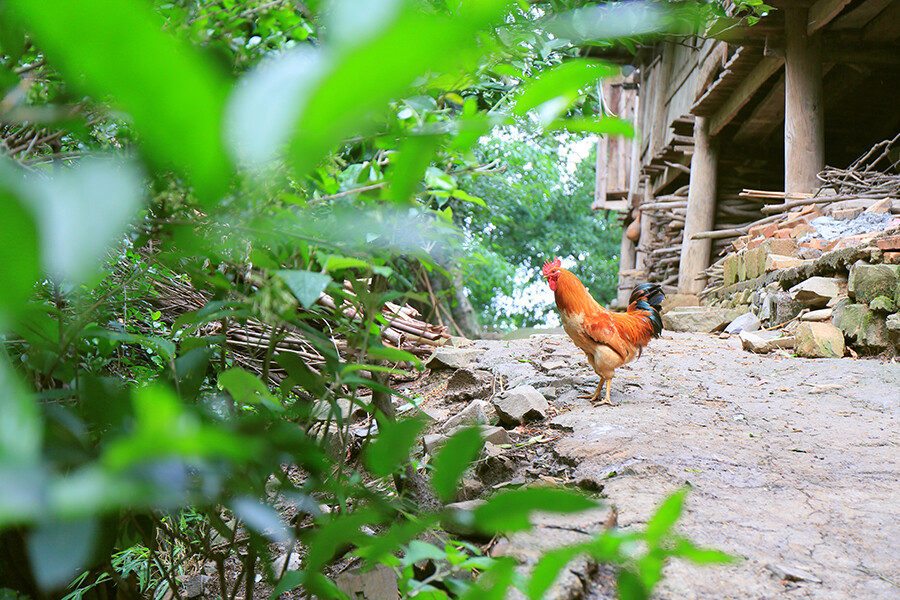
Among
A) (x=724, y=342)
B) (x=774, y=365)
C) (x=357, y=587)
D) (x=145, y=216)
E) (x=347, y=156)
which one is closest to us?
(x=145, y=216)

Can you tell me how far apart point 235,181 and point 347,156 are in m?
0.62

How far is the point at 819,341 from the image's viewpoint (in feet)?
16.6

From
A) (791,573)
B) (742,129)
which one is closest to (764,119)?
(742,129)

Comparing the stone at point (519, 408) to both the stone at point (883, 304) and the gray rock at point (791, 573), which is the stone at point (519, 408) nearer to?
the gray rock at point (791, 573)

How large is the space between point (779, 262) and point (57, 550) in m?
7.09

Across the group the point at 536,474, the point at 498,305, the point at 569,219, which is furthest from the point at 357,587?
the point at 569,219

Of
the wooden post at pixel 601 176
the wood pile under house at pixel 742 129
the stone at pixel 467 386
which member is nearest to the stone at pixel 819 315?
the wood pile under house at pixel 742 129

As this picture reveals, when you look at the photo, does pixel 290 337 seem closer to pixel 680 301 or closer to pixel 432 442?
pixel 432 442

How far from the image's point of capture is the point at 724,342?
6230 mm

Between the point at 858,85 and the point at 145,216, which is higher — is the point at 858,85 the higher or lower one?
A: the higher one

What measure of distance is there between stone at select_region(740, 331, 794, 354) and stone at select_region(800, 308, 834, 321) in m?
0.23

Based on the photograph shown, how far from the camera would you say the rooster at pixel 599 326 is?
3.98 meters

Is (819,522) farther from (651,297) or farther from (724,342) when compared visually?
(724,342)

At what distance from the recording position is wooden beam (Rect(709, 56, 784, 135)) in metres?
7.72
